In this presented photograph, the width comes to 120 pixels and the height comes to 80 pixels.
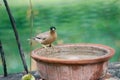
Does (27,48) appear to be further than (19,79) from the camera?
Yes

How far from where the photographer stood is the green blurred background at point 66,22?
375cm

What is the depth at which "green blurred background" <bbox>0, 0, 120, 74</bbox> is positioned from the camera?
3750 mm

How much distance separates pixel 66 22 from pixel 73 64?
4.39ft

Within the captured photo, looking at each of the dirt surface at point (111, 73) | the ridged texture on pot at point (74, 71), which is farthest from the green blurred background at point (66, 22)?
the ridged texture on pot at point (74, 71)

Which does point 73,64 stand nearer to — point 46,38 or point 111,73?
point 46,38

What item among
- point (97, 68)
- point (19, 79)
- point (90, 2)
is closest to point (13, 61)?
point (19, 79)

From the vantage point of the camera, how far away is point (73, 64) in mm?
2602

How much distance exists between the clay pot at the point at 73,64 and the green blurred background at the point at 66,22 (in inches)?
35.1

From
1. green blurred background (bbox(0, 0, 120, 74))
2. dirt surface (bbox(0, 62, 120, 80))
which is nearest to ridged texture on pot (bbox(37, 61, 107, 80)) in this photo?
dirt surface (bbox(0, 62, 120, 80))

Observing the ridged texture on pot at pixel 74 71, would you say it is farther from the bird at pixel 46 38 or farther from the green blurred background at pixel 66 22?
the green blurred background at pixel 66 22

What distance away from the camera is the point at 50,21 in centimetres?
389

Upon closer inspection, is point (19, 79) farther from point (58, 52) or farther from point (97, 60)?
point (97, 60)

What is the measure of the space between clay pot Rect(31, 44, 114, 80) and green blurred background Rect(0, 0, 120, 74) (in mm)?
891

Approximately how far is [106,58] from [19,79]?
3.11 feet
